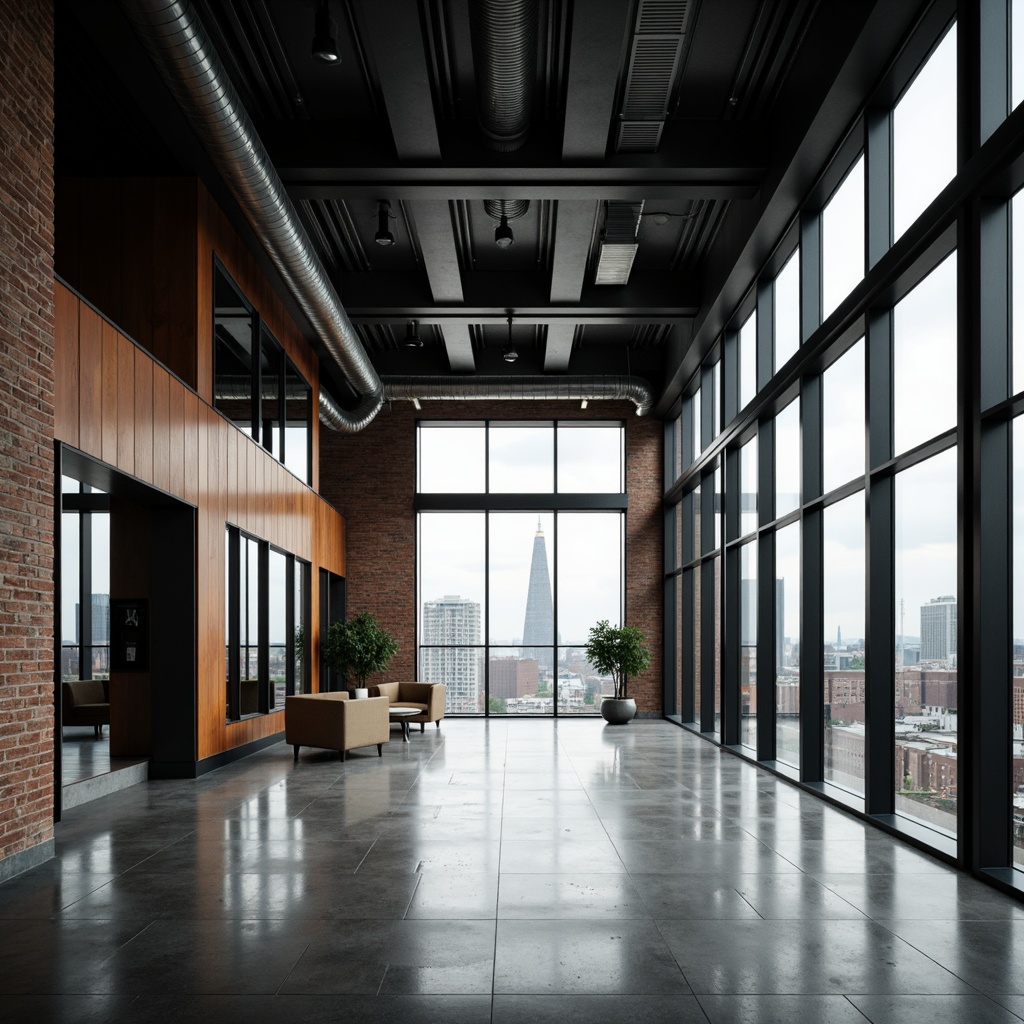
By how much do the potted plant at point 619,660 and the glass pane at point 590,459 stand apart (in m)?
2.94

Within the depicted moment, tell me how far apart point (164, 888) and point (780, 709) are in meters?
6.82

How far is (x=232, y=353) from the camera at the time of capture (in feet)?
36.1

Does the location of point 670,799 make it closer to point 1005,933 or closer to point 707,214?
point 1005,933

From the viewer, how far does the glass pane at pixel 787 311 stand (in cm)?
978

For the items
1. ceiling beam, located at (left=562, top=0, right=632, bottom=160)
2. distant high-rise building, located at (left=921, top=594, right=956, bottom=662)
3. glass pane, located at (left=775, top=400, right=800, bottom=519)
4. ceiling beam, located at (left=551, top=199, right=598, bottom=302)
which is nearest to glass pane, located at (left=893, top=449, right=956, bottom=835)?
distant high-rise building, located at (left=921, top=594, right=956, bottom=662)

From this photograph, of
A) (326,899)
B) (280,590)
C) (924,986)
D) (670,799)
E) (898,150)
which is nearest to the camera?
(924,986)

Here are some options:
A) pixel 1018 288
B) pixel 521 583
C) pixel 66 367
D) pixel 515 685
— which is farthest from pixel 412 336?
pixel 1018 288

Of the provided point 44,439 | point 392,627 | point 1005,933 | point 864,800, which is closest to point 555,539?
point 392,627

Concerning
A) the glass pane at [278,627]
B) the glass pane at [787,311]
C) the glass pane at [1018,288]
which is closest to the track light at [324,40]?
the glass pane at [1018,288]

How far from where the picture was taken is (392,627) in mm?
18406

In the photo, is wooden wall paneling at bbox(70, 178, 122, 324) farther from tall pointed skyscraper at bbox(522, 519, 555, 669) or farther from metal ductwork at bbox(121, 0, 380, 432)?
tall pointed skyscraper at bbox(522, 519, 555, 669)

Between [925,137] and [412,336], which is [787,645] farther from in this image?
[412,336]

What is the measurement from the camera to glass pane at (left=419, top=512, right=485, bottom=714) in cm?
1848

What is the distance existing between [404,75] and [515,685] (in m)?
12.8
